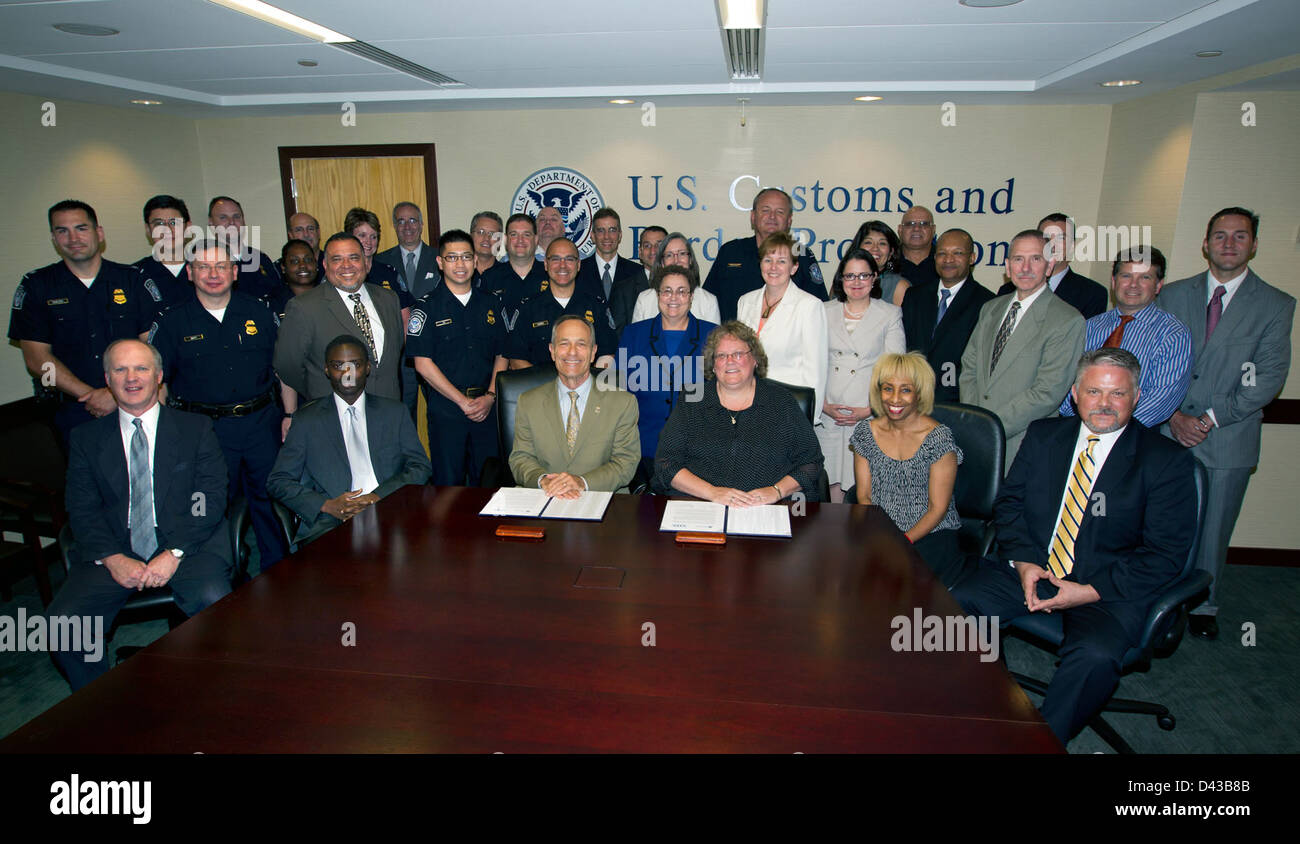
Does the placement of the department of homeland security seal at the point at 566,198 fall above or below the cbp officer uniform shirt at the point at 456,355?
above

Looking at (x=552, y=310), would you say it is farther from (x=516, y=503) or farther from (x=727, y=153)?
(x=727, y=153)

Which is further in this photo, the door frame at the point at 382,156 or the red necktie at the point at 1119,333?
the door frame at the point at 382,156

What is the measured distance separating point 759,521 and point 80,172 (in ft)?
20.3

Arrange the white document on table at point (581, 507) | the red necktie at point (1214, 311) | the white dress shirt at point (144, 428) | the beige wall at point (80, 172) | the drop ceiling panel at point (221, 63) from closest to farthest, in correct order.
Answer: the white document on table at point (581, 507)
the white dress shirt at point (144, 428)
the red necktie at point (1214, 311)
the drop ceiling panel at point (221, 63)
the beige wall at point (80, 172)

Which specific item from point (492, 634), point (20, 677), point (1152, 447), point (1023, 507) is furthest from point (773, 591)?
point (20, 677)

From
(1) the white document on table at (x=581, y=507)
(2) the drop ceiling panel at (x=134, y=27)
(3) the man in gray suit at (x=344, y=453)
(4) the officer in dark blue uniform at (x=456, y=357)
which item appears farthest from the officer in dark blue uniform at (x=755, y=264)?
(2) the drop ceiling panel at (x=134, y=27)

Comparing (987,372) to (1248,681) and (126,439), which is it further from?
(126,439)


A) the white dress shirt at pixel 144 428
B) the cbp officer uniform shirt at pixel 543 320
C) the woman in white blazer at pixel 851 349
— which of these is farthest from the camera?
the cbp officer uniform shirt at pixel 543 320

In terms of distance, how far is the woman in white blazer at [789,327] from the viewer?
386 centimetres

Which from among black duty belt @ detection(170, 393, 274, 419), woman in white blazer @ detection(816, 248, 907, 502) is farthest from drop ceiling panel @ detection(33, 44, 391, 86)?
woman in white blazer @ detection(816, 248, 907, 502)

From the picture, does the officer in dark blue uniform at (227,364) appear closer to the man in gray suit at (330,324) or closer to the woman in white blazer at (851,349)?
the man in gray suit at (330,324)

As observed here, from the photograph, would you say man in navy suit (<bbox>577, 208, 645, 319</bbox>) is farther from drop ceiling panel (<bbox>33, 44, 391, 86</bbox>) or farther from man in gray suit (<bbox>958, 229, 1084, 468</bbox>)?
man in gray suit (<bbox>958, 229, 1084, 468</bbox>)

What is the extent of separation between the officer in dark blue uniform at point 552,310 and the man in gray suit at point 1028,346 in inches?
86.2

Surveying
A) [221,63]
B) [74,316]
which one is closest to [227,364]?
[74,316]
